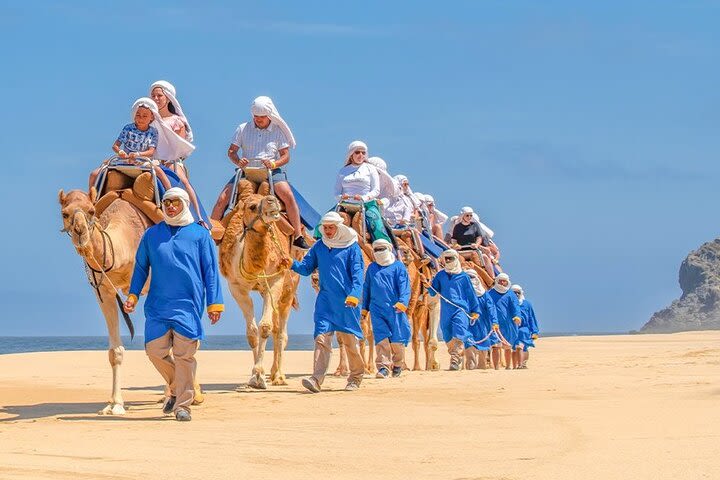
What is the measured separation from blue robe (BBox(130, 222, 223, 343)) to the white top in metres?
6.94

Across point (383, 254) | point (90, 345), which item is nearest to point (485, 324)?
point (383, 254)

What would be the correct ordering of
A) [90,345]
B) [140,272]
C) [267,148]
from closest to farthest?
[140,272] < [267,148] < [90,345]

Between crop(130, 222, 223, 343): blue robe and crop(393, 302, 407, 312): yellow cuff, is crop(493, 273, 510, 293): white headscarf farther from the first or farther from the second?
crop(130, 222, 223, 343): blue robe

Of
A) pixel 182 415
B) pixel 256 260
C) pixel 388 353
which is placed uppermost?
pixel 256 260

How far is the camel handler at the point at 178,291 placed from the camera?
12.2 metres

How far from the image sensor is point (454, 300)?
22.7 metres

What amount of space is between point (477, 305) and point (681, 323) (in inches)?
3848

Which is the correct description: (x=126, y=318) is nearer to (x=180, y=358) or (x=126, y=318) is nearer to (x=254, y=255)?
(x=180, y=358)

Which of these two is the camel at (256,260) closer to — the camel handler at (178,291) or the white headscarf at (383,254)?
the white headscarf at (383,254)

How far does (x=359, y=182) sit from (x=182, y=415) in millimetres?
7936

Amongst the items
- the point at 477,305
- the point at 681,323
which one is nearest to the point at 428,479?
the point at 477,305

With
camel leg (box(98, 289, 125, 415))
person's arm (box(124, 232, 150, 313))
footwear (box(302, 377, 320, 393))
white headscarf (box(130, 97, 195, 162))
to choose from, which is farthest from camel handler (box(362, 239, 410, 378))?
person's arm (box(124, 232, 150, 313))

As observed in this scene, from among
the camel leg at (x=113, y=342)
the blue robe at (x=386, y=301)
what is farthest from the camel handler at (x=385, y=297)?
the camel leg at (x=113, y=342)

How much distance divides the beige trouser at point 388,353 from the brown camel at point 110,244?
5720 mm
